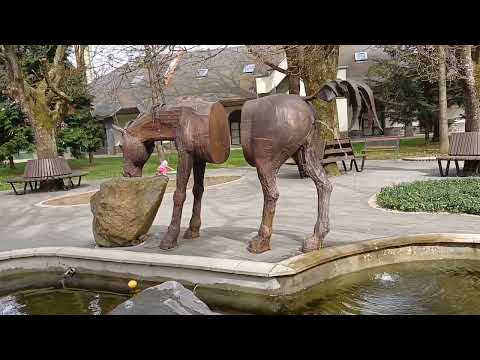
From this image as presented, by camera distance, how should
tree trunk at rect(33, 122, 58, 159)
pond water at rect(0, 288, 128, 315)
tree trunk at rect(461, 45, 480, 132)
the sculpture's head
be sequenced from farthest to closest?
tree trunk at rect(461, 45, 480, 132), tree trunk at rect(33, 122, 58, 159), the sculpture's head, pond water at rect(0, 288, 128, 315)

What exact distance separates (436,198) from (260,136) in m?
4.83

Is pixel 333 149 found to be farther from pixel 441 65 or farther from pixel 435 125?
pixel 435 125

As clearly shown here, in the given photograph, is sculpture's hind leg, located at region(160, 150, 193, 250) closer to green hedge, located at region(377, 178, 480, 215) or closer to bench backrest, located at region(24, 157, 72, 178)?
green hedge, located at region(377, 178, 480, 215)

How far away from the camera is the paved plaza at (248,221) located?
673cm

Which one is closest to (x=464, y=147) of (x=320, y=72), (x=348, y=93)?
(x=320, y=72)

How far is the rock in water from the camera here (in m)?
3.32

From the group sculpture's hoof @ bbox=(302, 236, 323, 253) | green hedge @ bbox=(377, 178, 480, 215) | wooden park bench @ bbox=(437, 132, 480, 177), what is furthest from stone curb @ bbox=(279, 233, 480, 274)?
wooden park bench @ bbox=(437, 132, 480, 177)

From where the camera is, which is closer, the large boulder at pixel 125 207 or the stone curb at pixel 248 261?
the stone curb at pixel 248 261

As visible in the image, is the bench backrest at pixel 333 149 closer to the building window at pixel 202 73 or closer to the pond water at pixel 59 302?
the pond water at pixel 59 302

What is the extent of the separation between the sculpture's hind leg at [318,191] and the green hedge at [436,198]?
11.9 ft

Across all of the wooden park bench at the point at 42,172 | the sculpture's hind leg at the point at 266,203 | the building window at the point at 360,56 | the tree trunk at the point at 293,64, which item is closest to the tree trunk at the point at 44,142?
the wooden park bench at the point at 42,172

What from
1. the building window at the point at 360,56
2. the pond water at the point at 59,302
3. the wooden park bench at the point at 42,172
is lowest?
the pond water at the point at 59,302

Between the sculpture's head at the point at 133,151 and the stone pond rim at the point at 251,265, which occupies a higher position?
the sculpture's head at the point at 133,151

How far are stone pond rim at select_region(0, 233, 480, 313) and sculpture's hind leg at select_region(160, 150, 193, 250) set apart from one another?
80 centimetres
